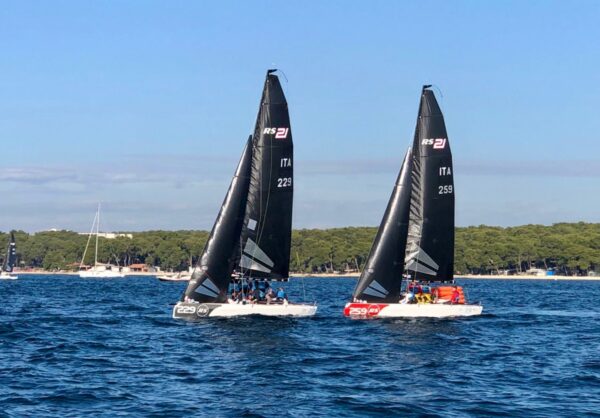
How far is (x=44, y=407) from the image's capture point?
86.9 ft

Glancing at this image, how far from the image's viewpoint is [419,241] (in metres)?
55.4

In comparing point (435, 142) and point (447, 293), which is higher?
point (435, 142)

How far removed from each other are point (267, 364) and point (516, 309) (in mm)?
37979

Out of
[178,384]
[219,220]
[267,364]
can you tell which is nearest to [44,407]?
[178,384]

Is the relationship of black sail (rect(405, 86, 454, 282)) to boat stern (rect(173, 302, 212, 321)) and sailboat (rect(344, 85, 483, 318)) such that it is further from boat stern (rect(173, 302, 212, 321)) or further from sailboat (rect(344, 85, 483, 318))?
boat stern (rect(173, 302, 212, 321))

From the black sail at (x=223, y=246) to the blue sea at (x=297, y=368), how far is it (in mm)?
1662

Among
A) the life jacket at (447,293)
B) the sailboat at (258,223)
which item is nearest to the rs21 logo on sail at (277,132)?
the sailboat at (258,223)

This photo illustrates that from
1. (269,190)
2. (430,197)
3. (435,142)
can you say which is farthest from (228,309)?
(435,142)

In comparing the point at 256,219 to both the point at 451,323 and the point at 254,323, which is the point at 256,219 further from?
the point at 451,323

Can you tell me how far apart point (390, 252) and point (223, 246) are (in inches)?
346

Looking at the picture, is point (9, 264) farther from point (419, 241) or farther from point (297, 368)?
point (297, 368)

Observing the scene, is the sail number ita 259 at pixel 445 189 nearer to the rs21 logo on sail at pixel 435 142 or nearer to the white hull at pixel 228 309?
the rs21 logo on sail at pixel 435 142

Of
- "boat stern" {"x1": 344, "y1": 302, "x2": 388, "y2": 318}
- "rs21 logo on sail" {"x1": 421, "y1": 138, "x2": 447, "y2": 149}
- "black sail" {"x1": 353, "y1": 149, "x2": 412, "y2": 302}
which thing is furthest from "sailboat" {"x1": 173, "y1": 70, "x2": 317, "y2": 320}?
"rs21 logo on sail" {"x1": 421, "y1": 138, "x2": 447, "y2": 149}

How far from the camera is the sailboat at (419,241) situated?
53438mm
